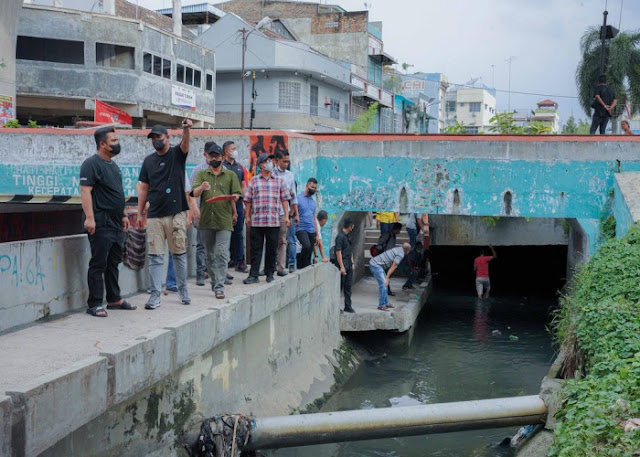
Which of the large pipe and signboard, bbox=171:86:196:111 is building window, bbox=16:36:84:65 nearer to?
signboard, bbox=171:86:196:111

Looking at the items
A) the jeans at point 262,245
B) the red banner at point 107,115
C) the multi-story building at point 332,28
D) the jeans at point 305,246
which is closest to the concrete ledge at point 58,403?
the jeans at point 262,245

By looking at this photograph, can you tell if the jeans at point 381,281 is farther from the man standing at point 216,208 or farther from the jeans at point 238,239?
the man standing at point 216,208

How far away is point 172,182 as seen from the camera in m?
8.13

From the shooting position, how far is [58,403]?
5020mm

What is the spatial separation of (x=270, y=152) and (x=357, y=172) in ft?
9.09

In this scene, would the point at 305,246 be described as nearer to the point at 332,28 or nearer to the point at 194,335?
the point at 194,335

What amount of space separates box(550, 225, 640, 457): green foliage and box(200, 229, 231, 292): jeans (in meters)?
4.36

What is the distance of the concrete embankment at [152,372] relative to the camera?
504 centimetres

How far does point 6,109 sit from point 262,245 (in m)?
18.9

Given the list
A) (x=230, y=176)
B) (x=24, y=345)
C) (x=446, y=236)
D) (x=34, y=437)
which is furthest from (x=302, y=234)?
(x=446, y=236)

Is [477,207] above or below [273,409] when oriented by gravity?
above

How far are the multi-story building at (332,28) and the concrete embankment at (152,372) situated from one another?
133ft

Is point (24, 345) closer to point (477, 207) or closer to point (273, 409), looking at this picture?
point (273, 409)

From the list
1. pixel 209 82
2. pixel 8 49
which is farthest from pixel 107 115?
pixel 209 82
